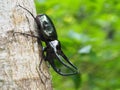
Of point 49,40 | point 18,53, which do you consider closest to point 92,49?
point 49,40

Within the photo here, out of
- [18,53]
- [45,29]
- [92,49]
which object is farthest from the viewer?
[92,49]

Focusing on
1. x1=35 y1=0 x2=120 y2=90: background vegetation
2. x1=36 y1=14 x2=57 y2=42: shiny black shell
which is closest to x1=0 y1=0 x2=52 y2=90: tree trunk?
x1=36 y1=14 x2=57 y2=42: shiny black shell

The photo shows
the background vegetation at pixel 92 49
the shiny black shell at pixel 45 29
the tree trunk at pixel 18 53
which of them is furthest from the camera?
the background vegetation at pixel 92 49

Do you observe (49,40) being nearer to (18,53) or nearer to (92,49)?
(18,53)

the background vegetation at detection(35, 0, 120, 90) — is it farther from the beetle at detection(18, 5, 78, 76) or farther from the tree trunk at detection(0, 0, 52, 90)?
the tree trunk at detection(0, 0, 52, 90)

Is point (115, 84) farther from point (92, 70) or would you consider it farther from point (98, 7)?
point (98, 7)

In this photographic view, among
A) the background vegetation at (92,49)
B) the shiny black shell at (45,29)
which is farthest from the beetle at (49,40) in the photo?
the background vegetation at (92,49)

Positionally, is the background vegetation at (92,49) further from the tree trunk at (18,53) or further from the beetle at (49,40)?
the tree trunk at (18,53)
